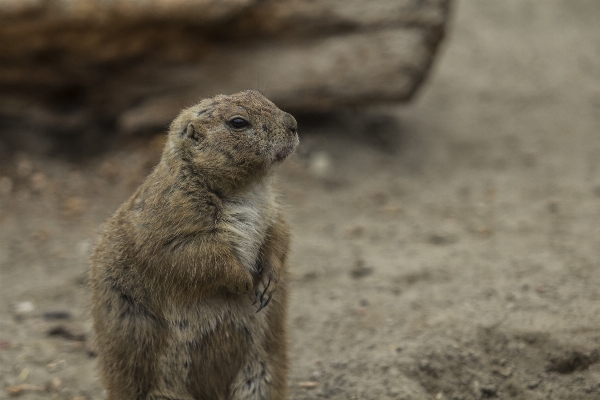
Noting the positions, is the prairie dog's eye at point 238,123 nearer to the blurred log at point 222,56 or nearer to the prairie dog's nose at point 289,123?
the prairie dog's nose at point 289,123

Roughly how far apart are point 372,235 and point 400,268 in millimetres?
863

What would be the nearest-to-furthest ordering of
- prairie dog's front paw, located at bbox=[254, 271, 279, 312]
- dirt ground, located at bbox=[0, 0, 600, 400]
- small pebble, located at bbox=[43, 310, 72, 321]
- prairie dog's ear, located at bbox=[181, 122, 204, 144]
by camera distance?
prairie dog's front paw, located at bbox=[254, 271, 279, 312] < prairie dog's ear, located at bbox=[181, 122, 204, 144] < dirt ground, located at bbox=[0, 0, 600, 400] < small pebble, located at bbox=[43, 310, 72, 321]

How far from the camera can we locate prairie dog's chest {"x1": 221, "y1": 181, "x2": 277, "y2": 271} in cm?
403

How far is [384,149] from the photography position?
28.5 feet

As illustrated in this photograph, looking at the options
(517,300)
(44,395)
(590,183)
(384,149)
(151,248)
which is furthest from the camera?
(384,149)

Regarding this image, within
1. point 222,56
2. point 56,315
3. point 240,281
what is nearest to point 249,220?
point 240,281

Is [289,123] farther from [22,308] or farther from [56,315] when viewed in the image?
[22,308]

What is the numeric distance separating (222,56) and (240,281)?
15.0 ft

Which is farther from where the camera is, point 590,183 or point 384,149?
point 384,149

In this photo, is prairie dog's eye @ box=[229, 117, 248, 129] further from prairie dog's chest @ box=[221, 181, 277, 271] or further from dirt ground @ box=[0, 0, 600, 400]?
dirt ground @ box=[0, 0, 600, 400]

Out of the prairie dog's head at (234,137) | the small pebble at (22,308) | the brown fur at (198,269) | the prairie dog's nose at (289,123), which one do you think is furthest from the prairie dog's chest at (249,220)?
the small pebble at (22,308)

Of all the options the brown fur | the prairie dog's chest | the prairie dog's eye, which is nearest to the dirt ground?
the prairie dog's chest

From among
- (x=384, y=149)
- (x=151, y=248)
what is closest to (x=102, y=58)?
(x=384, y=149)

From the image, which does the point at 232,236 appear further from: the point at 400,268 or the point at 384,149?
the point at 384,149
